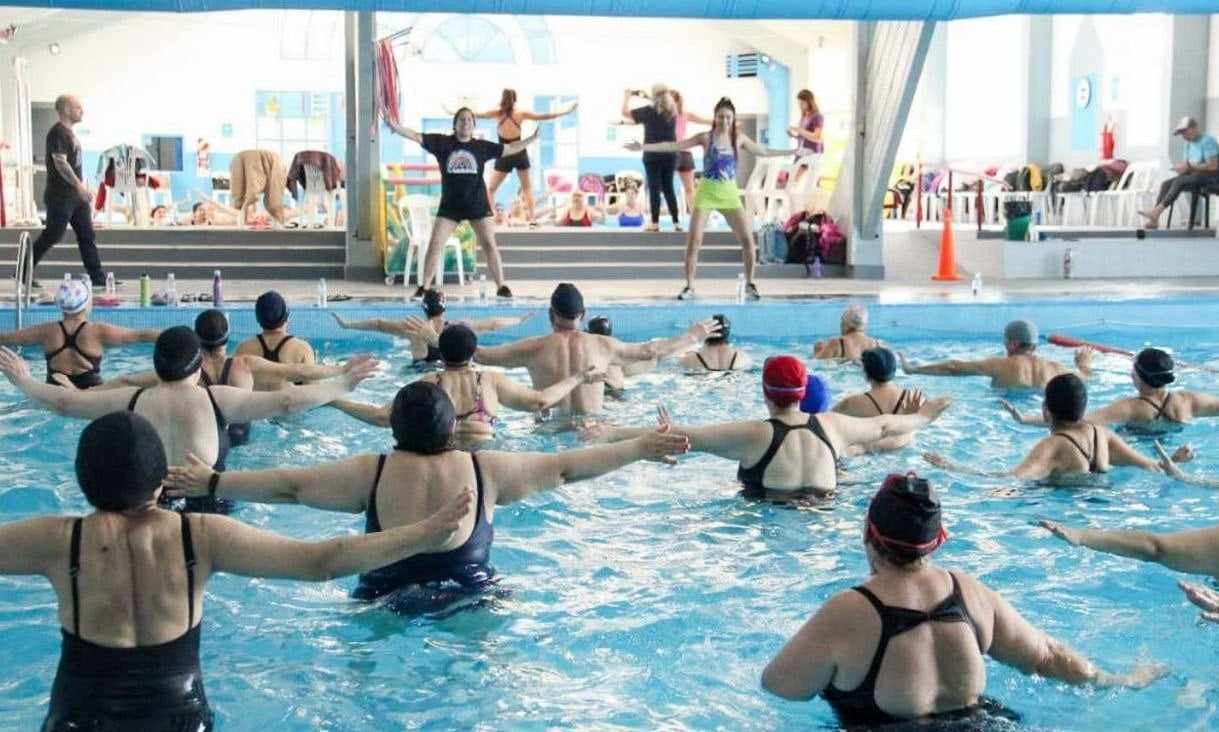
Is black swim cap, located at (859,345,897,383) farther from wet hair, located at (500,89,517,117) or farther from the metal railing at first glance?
wet hair, located at (500,89,517,117)

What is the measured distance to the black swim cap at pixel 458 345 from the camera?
261 inches

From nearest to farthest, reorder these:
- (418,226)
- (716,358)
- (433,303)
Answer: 1. (433,303)
2. (716,358)
3. (418,226)

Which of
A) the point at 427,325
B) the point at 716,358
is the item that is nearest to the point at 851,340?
the point at 716,358

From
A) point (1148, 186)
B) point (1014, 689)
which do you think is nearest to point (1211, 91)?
point (1148, 186)

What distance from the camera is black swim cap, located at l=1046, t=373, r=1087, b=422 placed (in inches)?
255

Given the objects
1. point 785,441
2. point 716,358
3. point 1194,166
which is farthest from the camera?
point 1194,166

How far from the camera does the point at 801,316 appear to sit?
13.5 metres

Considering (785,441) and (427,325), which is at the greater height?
(427,325)

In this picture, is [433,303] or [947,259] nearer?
[433,303]

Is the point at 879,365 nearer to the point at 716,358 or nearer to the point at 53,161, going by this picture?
the point at 716,358

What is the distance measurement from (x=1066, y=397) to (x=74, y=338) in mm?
5377

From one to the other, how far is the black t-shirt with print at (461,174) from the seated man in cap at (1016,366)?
5489 millimetres

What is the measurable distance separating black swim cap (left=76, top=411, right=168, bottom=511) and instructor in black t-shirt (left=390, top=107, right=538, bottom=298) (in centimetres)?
1011

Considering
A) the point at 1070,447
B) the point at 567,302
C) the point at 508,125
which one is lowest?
the point at 1070,447
